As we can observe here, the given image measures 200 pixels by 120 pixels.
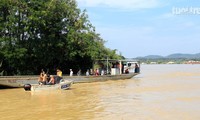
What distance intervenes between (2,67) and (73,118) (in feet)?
77.4

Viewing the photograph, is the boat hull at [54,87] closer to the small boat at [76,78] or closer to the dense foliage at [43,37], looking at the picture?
the small boat at [76,78]

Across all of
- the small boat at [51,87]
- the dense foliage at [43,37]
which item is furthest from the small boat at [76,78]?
the dense foliage at [43,37]

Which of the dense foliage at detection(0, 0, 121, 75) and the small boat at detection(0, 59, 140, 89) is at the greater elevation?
the dense foliage at detection(0, 0, 121, 75)

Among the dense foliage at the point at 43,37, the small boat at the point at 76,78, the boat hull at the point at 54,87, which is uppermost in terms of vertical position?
the dense foliage at the point at 43,37

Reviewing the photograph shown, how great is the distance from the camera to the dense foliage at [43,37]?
116 ft

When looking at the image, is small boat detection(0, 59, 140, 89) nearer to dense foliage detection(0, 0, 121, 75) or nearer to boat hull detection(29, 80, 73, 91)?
boat hull detection(29, 80, 73, 91)

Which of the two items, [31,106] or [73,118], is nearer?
[73,118]

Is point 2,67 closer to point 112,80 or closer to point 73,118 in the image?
point 112,80

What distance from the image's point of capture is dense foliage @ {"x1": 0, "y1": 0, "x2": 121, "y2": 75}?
35.3 metres

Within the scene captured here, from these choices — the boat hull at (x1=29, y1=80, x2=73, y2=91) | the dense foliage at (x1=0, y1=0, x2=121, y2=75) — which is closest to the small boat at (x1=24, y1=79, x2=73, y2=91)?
the boat hull at (x1=29, y1=80, x2=73, y2=91)

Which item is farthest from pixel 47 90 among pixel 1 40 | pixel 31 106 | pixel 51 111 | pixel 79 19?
pixel 79 19

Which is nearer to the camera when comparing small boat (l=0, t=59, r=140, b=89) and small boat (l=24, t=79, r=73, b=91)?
small boat (l=24, t=79, r=73, b=91)

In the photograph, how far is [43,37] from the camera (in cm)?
3772

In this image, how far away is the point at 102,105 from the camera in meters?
19.9
